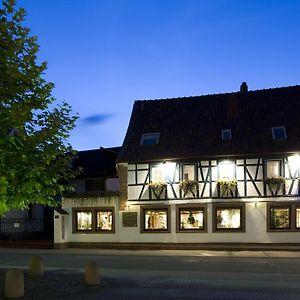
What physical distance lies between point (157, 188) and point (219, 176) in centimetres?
366

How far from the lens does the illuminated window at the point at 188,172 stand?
94.0 ft

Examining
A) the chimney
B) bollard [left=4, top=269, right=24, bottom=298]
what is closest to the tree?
bollard [left=4, top=269, right=24, bottom=298]

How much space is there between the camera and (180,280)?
48.4ft

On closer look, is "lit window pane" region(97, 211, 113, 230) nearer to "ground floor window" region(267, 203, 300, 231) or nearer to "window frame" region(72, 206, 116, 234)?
"window frame" region(72, 206, 116, 234)

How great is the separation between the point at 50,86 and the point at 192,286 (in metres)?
6.60

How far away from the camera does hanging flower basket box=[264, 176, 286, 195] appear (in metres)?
26.8

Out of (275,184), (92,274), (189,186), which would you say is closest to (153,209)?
(189,186)

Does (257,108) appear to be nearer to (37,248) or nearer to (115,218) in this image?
(115,218)

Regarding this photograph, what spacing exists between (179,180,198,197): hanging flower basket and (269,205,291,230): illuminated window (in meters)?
4.29

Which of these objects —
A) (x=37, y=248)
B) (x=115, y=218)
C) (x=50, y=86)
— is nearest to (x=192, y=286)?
(x=50, y=86)

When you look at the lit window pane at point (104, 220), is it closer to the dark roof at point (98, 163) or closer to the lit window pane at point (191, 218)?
the lit window pane at point (191, 218)

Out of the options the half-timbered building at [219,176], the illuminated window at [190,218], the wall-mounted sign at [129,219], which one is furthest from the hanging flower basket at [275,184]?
the wall-mounted sign at [129,219]

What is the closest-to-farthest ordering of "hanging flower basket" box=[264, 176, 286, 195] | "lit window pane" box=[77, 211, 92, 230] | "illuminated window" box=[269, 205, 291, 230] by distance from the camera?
"hanging flower basket" box=[264, 176, 286, 195], "illuminated window" box=[269, 205, 291, 230], "lit window pane" box=[77, 211, 92, 230]

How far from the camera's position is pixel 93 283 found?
533 inches
